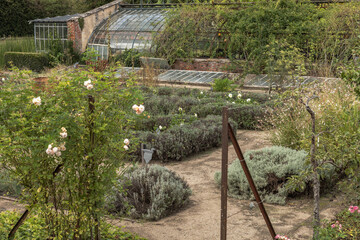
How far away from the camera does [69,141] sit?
3.20 m

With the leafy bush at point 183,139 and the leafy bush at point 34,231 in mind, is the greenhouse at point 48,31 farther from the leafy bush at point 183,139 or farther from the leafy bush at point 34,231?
the leafy bush at point 34,231

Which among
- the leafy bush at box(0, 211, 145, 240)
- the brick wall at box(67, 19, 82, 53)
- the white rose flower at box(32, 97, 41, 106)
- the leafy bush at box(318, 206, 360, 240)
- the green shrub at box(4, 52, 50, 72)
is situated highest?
the white rose flower at box(32, 97, 41, 106)

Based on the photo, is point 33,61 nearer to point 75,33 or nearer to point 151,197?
point 75,33

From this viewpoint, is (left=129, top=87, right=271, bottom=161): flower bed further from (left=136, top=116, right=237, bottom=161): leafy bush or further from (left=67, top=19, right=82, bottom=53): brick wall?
(left=67, top=19, right=82, bottom=53): brick wall

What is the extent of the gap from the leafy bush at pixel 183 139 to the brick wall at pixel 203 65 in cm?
848

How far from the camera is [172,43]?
684 inches

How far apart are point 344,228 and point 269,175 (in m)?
1.62

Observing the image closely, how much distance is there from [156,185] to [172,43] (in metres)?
13.0

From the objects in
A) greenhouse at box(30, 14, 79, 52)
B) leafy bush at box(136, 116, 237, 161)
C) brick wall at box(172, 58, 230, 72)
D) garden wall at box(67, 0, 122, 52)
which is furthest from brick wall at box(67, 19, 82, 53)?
leafy bush at box(136, 116, 237, 161)

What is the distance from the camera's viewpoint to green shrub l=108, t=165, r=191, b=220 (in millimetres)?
4801

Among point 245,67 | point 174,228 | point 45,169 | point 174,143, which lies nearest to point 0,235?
point 45,169

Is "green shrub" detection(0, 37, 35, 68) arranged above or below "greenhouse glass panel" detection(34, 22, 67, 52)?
below

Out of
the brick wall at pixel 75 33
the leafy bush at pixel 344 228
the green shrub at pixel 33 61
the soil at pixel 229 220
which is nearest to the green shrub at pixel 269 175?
the soil at pixel 229 220

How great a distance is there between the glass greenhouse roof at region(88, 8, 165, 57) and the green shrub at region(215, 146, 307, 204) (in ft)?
42.0
